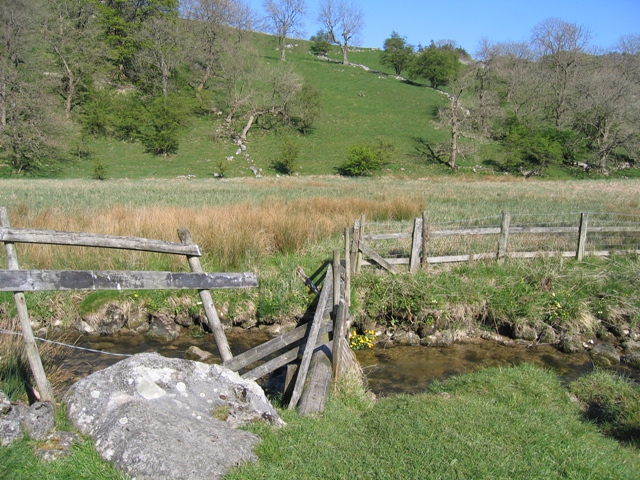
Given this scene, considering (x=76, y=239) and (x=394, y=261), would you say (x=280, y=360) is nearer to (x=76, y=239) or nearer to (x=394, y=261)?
(x=76, y=239)

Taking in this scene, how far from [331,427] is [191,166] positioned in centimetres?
4514

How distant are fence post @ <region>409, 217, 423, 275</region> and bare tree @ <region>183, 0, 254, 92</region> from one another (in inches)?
2255

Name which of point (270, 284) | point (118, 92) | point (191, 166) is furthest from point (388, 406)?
point (118, 92)

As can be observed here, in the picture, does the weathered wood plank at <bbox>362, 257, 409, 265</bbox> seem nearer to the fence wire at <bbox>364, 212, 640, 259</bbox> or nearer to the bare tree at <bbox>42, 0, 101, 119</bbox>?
the fence wire at <bbox>364, 212, 640, 259</bbox>

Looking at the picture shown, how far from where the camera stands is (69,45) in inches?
2185

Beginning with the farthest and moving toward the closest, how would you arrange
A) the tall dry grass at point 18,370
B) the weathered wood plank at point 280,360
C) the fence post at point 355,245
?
1. the fence post at point 355,245
2. the weathered wood plank at point 280,360
3. the tall dry grass at point 18,370

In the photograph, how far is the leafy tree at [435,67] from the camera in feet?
264

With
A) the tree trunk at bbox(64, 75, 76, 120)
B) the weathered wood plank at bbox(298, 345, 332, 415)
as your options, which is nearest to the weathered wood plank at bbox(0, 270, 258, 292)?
the weathered wood plank at bbox(298, 345, 332, 415)

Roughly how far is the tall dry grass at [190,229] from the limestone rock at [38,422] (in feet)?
23.6

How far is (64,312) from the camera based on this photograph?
34.1ft

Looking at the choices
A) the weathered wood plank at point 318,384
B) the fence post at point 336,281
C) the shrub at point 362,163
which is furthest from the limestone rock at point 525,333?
the shrub at point 362,163

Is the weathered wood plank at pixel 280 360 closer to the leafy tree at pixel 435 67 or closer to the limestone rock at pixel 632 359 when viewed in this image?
the limestone rock at pixel 632 359

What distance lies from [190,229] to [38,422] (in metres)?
8.58

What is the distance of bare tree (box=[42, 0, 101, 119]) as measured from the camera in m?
54.5
